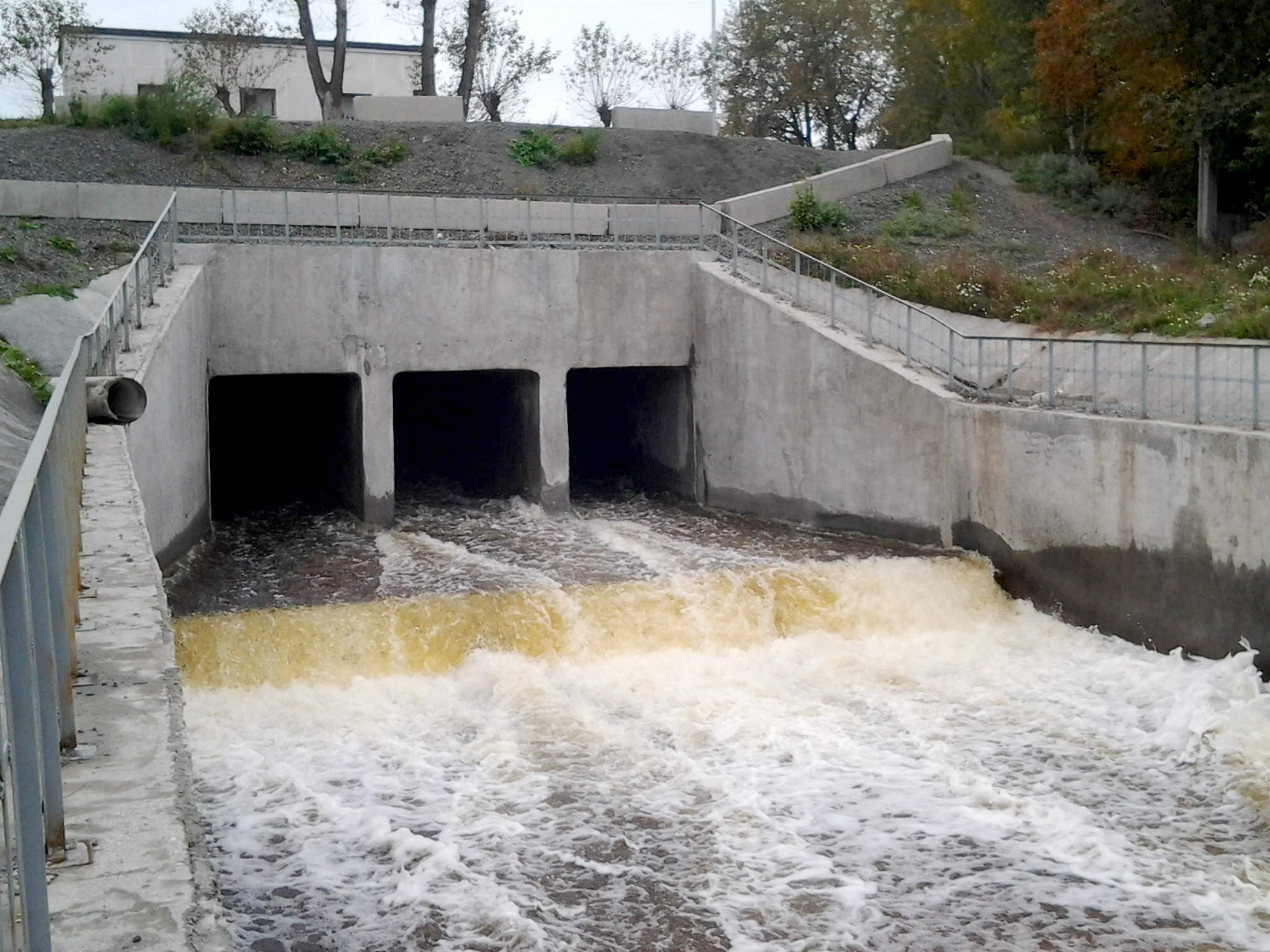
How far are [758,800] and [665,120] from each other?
976 inches

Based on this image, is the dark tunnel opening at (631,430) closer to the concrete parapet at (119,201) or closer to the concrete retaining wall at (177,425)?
the concrete retaining wall at (177,425)

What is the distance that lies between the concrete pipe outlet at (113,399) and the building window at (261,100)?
2834cm

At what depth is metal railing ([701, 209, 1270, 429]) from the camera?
44.2 ft

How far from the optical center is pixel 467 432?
2448 centimetres

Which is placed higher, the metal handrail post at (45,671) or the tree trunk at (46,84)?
the tree trunk at (46,84)

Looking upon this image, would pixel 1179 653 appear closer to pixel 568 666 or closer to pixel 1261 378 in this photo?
pixel 1261 378

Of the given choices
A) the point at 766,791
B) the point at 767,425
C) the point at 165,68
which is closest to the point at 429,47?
the point at 165,68

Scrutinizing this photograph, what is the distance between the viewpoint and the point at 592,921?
7.92 metres

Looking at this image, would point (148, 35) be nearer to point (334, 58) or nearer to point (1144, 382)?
point (334, 58)

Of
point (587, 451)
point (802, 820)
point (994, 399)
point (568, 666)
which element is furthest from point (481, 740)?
point (587, 451)

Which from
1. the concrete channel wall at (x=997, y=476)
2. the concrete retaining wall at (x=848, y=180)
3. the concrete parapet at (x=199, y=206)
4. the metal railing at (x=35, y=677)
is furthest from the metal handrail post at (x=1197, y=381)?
the concrete parapet at (x=199, y=206)

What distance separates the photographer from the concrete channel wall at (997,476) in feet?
41.3

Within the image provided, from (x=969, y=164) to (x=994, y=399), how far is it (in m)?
15.3

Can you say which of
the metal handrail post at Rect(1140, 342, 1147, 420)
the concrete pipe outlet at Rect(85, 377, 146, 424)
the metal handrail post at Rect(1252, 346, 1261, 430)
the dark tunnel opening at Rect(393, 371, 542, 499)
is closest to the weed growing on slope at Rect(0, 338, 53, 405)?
the concrete pipe outlet at Rect(85, 377, 146, 424)
